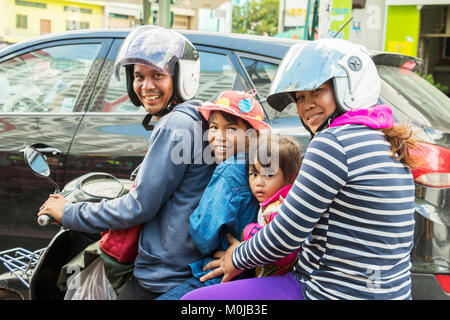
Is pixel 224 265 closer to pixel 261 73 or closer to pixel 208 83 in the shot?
pixel 261 73

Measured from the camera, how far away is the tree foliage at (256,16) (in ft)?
130

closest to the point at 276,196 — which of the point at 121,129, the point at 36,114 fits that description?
the point at 121,129

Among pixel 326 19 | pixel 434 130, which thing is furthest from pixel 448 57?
pixel 434 130

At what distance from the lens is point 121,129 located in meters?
3.46

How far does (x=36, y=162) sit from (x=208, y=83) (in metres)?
1.74

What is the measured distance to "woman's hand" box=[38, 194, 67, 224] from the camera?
6.31ft

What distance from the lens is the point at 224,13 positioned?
38188 millimetres

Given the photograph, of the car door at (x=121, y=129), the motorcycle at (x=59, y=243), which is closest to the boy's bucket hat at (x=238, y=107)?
the motorcycle at (x=59, y=243)

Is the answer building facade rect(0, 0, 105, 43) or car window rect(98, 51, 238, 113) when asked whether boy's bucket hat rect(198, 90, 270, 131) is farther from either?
building facade rect(0, 0, 105, 43)

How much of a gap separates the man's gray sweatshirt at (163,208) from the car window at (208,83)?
1.53 metres

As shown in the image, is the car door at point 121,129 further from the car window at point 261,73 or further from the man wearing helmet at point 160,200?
the man wearing helmet at point 160,200

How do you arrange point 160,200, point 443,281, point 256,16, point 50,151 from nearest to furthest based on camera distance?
1. point 160,200
2. point 443,281
3. point 50,151
4. point 256,16

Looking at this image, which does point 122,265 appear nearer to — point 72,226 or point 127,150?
point 72,226

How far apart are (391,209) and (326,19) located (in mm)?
5521
